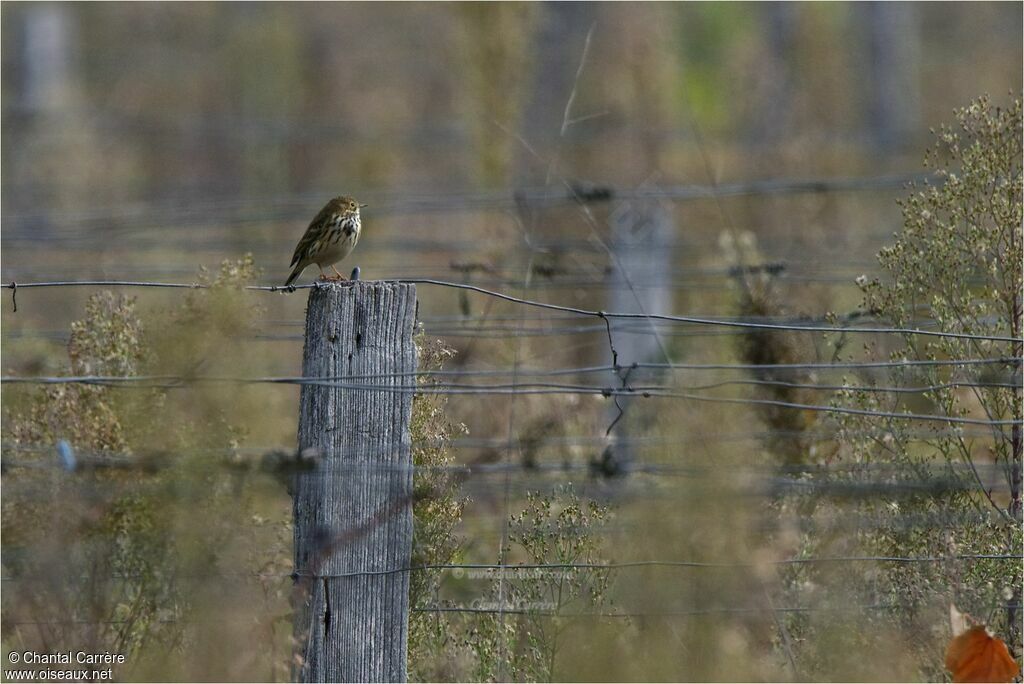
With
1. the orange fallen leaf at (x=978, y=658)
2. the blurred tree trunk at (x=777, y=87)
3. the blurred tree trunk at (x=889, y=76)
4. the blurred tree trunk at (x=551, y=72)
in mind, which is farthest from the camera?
the blurred tree trunk at (x=777, y=87)

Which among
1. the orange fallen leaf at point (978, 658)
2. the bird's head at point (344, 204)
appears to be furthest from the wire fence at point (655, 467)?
the bird's head at point (344, 204)

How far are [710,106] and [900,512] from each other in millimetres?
14736

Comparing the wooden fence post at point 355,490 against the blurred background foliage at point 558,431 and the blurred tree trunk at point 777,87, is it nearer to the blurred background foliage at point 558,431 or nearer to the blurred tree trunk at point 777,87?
the blurred background foliage at point 558,431

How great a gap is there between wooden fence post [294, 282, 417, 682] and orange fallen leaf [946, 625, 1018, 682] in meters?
1.95

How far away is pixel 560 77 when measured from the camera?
60.5 feet

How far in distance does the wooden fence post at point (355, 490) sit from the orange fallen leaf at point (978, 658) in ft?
6.40

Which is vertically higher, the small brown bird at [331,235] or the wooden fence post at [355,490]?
the small brown bird at [331,235]

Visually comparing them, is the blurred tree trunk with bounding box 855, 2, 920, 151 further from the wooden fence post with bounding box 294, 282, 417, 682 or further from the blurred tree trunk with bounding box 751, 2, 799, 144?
the wooden fence post with bounding box 294, 282, 417, 682

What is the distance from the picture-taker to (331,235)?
6344mm

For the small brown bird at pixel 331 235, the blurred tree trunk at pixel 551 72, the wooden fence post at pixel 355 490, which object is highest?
the blurred tree trunk at pixel 551 72

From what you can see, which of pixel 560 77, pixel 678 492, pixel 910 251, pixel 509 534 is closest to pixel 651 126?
pixel 560 77

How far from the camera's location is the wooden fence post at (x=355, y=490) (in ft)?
13.2

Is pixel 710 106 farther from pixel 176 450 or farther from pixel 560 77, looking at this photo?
pixel 176 450

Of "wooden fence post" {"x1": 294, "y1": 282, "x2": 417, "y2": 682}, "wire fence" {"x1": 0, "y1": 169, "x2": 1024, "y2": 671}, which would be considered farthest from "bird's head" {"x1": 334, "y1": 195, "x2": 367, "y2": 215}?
"wooden fence post" {"x1": 294, "y1": 282, "x2": 417, "y2": 682}
